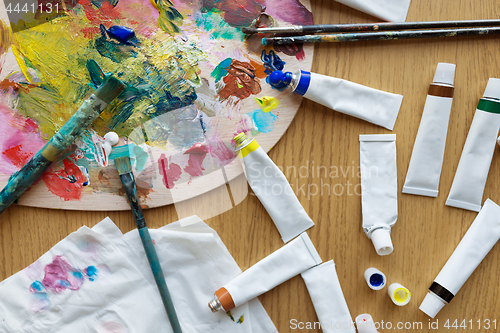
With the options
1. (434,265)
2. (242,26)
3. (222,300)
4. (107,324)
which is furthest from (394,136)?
(107,324)

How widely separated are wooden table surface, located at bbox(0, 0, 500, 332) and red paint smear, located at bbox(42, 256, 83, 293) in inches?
12.8

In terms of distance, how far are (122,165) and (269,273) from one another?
40 centimetres

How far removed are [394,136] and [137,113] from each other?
22.8 inches

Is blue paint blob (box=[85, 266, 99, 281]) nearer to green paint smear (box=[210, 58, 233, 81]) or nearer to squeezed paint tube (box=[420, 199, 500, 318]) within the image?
green paint smear (box=[210, 58, 233, 81])

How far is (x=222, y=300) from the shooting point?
2.09ft

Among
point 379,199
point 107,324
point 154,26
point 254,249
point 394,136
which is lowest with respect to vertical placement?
point 107,324

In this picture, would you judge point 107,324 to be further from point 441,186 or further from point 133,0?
point 441,186

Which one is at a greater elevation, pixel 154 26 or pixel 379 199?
pixel 154 26

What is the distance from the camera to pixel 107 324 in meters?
0.64

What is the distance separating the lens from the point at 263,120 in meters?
0.67

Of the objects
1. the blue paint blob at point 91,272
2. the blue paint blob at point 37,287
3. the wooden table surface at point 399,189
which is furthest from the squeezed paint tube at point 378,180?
the blue paint blob at point 37,287

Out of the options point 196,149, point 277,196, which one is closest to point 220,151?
point 196,149

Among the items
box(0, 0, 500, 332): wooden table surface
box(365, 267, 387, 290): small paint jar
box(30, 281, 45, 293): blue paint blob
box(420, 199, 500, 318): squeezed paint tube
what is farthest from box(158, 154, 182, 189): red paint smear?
box(420, 199, 500, 318): squeezed paint tube

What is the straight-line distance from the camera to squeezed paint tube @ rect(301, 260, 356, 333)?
0.66m
